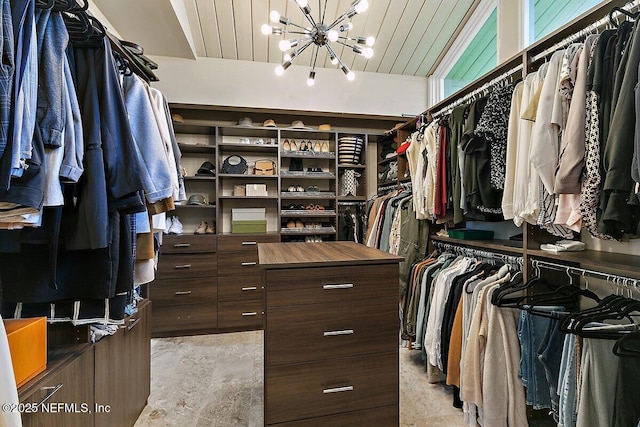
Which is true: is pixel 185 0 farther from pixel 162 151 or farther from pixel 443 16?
pixel 443 16

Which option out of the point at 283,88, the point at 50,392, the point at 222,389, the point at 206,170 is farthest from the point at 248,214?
the point at 50,392

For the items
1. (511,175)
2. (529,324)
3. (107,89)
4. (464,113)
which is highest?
(464,113)

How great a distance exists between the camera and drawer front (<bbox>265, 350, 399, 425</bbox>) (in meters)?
1.25

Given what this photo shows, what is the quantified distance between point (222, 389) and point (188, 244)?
4.47 feet

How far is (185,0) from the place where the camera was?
252 cm

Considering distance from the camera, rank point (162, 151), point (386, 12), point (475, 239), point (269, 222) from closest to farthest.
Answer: point (162, 151), point (475, 239), point (386, 12), point (269, 222)

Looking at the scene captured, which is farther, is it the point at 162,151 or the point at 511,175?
the point at 511,175

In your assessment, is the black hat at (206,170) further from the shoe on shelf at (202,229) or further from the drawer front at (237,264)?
the drawer front at (237,264)

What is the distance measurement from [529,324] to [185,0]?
3365 millimetres

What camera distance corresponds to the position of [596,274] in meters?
1.26

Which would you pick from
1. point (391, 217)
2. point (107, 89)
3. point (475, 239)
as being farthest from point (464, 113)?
point (107, 89)

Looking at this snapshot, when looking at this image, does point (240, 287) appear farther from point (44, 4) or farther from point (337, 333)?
point (44, 4)

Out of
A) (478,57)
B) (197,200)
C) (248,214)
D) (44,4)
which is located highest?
(478,57)

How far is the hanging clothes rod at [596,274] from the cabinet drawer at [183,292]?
2.57 meters
